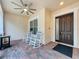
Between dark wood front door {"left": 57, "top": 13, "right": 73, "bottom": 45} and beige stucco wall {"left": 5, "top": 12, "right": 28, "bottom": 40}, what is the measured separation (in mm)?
4445

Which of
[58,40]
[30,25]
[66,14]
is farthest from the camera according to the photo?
[30,25]

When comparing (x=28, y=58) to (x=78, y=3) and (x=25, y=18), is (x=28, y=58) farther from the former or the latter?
(x=25, y=18)

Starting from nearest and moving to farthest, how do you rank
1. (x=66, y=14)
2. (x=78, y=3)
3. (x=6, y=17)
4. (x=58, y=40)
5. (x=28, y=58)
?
(x=28, y=58)
(x=78, y=3)
(x=66, y=14)
(x=58, y=40)
(x=6, y=17)

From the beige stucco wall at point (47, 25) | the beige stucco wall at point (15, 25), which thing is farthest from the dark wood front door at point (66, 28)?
the beige stucco wall at point (15, 25)

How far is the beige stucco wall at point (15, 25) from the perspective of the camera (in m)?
7.36

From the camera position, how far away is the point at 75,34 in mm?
4336

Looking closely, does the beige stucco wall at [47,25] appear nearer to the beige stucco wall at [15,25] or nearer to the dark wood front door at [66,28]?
the dark wood front door at [66,28]

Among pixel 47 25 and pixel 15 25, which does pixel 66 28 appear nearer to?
pixel 47 25

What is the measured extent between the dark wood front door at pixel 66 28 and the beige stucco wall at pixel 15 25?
445 cm

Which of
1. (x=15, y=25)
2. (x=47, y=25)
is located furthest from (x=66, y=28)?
(x=15, y=25)

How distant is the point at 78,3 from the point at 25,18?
5.87m

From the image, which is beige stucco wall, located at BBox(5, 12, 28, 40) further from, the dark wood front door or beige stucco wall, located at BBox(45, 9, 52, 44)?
the dark wood front door

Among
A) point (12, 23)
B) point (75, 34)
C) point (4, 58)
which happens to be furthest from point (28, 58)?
point (12, 23)

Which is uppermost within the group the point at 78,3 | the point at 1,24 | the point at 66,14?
A: the point at 78,3
